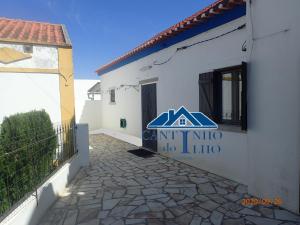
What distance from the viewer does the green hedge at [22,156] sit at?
13.1ft

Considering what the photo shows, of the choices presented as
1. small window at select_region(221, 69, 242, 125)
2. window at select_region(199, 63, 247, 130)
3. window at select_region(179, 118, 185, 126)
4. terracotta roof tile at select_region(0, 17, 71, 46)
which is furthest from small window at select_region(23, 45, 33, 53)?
small window at select_region(221, 69, 242, 125)

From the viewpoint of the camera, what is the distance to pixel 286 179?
409cm

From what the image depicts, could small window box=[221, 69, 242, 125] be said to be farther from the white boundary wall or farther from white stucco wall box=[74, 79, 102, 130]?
white stucco wall box=[74, 79, 102, 130]

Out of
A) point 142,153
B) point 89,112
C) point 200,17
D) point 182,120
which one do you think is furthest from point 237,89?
point 89,112

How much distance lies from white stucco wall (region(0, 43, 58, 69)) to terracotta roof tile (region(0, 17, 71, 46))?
0.19m

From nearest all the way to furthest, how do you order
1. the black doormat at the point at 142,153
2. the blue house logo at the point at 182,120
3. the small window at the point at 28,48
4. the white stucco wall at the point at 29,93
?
1. the blue house logo at the point at 182,120
2. the white stucco wall at the point at 29,93
3. the small window at the point at 28,48
4. the black doormat at the point at 142,153

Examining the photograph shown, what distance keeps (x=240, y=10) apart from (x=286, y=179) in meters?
3.75

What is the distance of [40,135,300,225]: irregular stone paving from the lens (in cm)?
398

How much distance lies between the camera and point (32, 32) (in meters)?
9.13

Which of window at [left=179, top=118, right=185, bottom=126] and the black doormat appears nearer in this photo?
window at [left=179, top=118, right=185, bottom=126]

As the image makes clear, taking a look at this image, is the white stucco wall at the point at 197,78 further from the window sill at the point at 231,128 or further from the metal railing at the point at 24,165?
the metal railing at the point at 24,165

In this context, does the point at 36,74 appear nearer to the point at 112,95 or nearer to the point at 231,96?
the point at 231,96

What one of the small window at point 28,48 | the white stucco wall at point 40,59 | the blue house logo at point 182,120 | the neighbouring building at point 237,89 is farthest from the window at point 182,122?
the small window at point 28,48

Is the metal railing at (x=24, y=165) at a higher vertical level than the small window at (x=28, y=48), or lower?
lower
